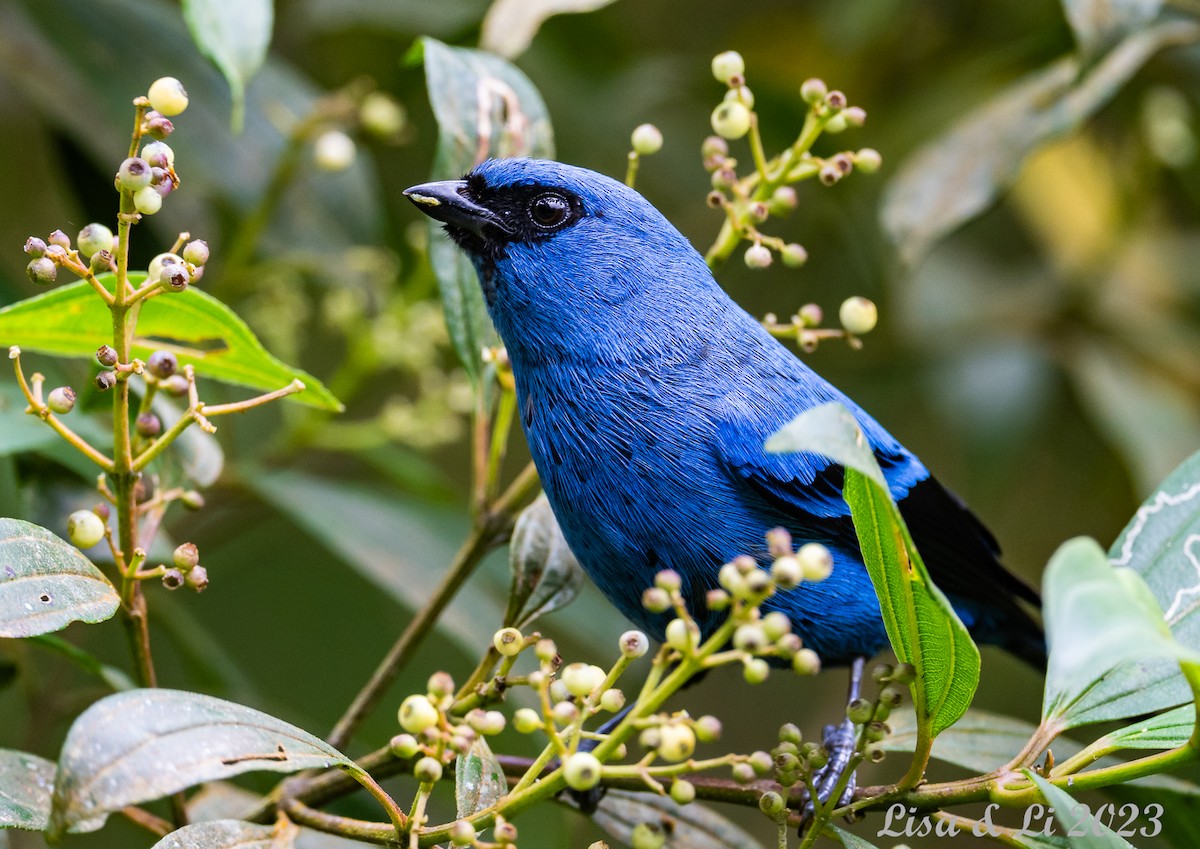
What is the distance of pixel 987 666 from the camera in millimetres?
4582

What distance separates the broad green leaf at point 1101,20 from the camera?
2568 mm

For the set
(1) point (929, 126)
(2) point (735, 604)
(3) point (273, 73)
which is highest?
(1) point (929, 126)

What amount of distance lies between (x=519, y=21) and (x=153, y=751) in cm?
177

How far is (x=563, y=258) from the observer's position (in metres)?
2.33

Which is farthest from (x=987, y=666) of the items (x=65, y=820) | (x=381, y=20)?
(x=65, y=820)

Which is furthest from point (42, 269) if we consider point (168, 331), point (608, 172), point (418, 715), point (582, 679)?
point (608, 172)

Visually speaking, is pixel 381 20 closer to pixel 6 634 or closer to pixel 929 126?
pixel 929 126

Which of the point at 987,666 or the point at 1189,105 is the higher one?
the point at 1189,105

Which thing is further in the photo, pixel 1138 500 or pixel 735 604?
pixel 1138 500

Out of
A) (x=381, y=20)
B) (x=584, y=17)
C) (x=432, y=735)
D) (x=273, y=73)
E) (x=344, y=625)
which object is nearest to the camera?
(x=432, y=735)

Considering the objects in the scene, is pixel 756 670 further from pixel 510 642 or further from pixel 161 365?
pixel 161 365

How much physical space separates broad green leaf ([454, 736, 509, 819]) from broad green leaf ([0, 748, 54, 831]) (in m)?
0.55

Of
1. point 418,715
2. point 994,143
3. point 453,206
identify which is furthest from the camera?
point 994,143

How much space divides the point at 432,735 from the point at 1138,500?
3.46 meters
